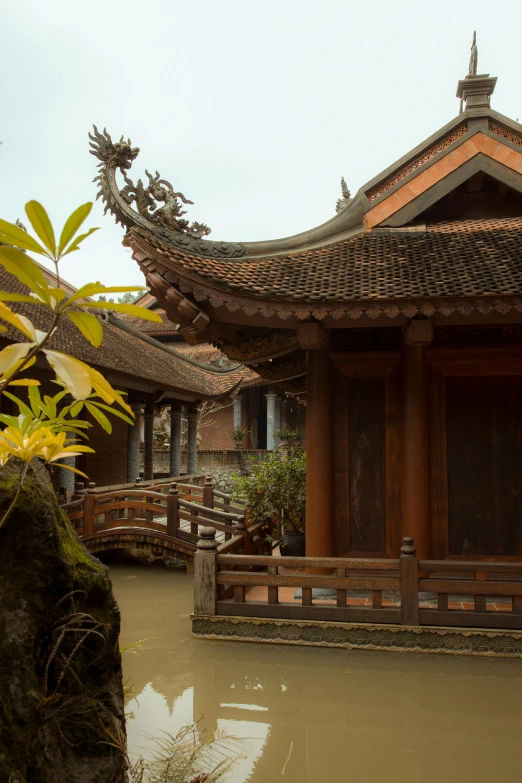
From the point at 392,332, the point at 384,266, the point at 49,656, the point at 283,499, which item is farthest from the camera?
the point at 283,499

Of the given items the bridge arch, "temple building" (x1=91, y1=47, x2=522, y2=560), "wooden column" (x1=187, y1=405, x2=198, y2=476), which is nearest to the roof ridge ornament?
"temple building" (x1=91, y1=47, x2=522, y2=560)

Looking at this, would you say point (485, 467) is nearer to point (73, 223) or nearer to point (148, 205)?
point (148, 205)

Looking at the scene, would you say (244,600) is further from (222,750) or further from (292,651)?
(222,750)

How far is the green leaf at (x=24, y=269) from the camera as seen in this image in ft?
4.66

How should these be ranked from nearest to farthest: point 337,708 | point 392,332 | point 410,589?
point 337,708, point 410,589, point 392,332

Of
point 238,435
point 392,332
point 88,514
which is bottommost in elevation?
point 88,514

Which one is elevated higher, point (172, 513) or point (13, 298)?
point (13, 298)

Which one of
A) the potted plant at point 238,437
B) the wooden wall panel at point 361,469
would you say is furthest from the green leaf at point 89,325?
the potted plant at point 238,437

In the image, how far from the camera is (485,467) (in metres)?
6.76

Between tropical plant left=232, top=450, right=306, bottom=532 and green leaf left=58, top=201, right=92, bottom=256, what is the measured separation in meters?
6.45

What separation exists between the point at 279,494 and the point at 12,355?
256 inches

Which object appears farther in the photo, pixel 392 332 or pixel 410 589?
pixel 392 332

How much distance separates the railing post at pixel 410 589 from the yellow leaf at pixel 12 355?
194 inches

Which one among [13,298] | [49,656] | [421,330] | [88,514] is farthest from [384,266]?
[88,514]
